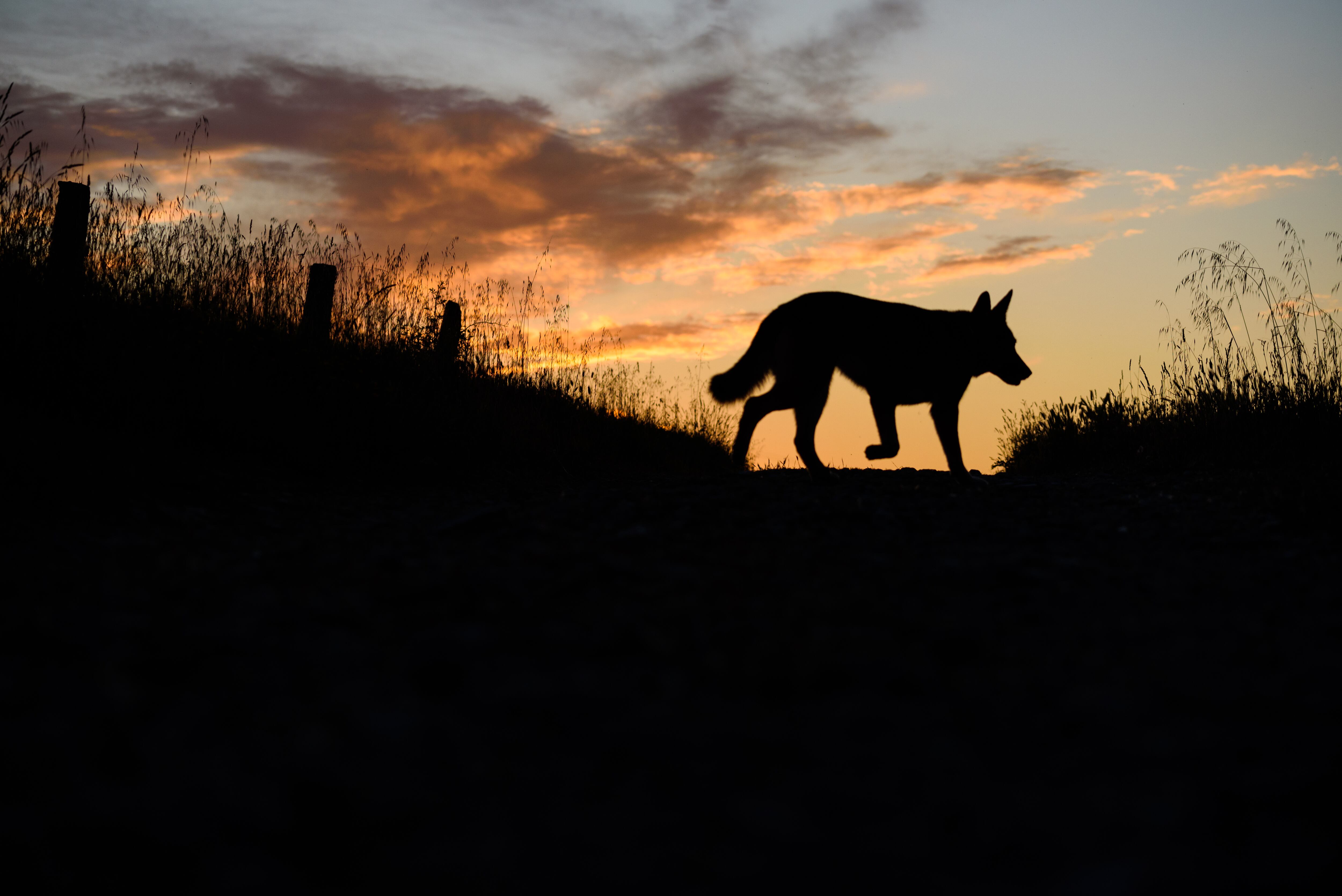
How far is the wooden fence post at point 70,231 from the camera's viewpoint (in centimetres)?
630

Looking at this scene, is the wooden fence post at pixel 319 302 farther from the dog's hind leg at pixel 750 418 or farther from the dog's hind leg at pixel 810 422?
the dog's hind leg at pixel 810 422

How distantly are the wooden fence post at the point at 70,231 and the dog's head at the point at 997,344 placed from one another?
248 inches

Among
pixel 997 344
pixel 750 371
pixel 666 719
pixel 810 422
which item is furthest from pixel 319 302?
pixel 666 719

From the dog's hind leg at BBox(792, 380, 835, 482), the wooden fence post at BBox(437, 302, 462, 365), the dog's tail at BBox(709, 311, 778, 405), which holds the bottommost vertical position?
the dog's hind leg at BBox(792, 380, 835, 482)

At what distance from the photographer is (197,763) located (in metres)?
1.71

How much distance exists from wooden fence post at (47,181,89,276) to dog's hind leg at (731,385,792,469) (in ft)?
15.6

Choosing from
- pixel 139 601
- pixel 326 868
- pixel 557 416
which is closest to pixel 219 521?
pixel 139 601

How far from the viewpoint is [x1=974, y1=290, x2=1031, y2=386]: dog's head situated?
6.24 metres

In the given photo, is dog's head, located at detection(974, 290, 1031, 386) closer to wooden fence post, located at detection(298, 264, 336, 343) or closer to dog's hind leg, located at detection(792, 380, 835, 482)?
dog's hind leg, located at detection(792, 380, 835, 482)

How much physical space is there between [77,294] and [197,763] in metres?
5.39

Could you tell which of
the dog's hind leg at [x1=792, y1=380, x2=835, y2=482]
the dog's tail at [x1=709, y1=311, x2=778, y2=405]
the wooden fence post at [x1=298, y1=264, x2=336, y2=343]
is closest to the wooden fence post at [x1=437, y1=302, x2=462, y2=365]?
the wooden fence post at [x1=298, y1=264, x2=336, y2=343]

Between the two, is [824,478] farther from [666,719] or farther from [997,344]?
[666,719]

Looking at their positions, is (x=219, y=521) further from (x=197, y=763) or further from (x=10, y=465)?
(x=197, y=763)

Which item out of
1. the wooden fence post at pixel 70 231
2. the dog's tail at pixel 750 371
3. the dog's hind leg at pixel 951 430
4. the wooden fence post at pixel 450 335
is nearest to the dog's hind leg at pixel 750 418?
the dog's tail at pixel 750 371
